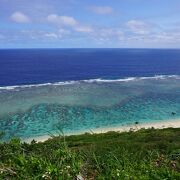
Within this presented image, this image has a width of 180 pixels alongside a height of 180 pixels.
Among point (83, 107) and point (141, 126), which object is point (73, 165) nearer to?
point (141, 126)

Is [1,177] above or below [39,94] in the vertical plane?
above

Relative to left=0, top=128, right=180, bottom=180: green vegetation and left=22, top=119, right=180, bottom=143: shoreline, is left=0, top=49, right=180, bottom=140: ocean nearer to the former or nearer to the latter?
left=22, top=119, right=180, bottom=143: shoreline

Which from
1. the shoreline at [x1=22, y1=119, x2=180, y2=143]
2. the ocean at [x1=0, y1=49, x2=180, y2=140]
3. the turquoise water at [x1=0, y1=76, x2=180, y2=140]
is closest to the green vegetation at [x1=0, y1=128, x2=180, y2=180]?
the turquoise water at [x1=0, y1=76, x2=180, y2=140]

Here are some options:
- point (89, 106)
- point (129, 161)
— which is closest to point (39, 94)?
point (89, 106)

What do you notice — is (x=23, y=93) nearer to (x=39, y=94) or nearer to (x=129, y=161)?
(x=39, y=94)

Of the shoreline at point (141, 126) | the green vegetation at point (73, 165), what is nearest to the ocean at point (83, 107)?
the shoreline at point (141, 126)

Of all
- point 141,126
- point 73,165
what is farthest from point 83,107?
point 73,165

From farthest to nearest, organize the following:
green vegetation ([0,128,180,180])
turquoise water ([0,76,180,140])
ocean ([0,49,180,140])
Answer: turquoise water ([0,76,180,140]) → ocean ([0,49,180,140]) → green vegetation ([0,128,180,180])

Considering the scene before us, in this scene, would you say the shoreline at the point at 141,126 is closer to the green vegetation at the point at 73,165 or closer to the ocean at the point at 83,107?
the ocean at the point at 83,107
